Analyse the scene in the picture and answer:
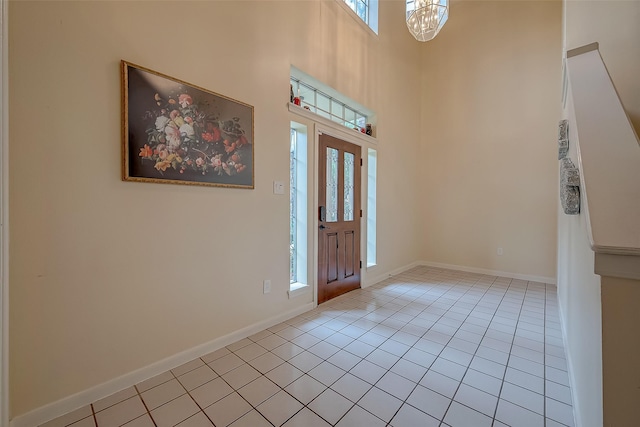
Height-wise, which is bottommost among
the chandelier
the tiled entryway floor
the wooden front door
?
the tiled entryway floor

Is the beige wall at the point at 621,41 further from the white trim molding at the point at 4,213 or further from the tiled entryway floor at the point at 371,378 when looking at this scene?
the white trim molding at the point at 4,213

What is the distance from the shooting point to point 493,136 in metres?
4.36

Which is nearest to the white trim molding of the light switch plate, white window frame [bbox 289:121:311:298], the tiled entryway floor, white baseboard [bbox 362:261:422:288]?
the tiled entryway floor

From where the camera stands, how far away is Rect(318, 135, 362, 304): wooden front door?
310 cm

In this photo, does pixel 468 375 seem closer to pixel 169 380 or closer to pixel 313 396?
pixel 313 396

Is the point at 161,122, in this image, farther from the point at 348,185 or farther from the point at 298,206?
the point at 348,185

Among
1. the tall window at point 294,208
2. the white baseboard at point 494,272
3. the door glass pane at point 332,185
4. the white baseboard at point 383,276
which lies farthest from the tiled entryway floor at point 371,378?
the white baseboard at point 494,272

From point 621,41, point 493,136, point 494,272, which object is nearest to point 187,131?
point 621,41

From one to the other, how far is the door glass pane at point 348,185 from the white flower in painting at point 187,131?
1998 millimetres

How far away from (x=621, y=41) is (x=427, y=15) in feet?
4.65

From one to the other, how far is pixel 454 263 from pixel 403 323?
275 cm

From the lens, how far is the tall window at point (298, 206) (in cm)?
288

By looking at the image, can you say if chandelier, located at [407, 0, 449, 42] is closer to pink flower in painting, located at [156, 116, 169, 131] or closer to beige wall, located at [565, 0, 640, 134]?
beige wall, located at [565, 0, 640, 134]

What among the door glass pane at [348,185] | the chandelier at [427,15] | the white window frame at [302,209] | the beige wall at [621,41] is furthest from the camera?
the door glass pane at [348,185]
